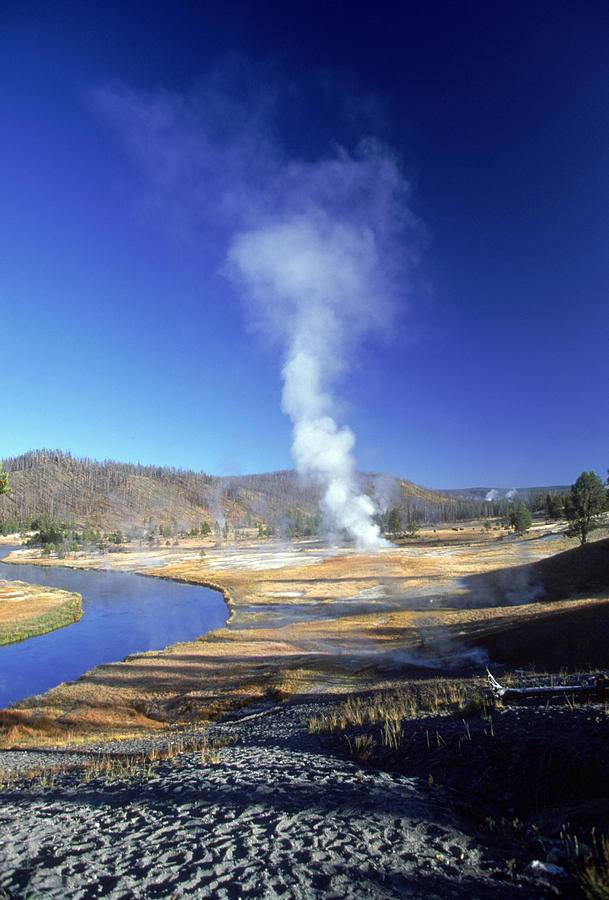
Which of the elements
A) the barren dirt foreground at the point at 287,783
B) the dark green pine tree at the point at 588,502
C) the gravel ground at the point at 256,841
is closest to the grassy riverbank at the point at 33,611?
the barren dirt foreground at the point at 287,783

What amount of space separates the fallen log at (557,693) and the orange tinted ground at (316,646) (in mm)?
9719

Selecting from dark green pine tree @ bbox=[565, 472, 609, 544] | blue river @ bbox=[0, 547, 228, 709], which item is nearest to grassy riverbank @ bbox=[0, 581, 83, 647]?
blue river @ bbox=[0, 547, 228, 709]

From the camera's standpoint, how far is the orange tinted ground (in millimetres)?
21641

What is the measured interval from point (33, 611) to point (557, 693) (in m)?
51.1

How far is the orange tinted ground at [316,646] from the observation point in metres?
21.6

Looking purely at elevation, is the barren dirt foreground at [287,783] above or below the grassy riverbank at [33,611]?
above

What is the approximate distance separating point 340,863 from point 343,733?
7229mm

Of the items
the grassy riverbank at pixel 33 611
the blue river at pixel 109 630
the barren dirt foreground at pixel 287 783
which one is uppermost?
the barren dirt foreground at pixel 287 783

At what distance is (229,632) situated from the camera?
37.9m

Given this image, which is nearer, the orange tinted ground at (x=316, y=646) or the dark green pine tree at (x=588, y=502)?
the orange tinted ground at (x=316, y=646)

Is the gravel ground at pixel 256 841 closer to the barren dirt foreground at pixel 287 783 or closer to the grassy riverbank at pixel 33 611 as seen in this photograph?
the barren dirt foreground at pixel 287 783

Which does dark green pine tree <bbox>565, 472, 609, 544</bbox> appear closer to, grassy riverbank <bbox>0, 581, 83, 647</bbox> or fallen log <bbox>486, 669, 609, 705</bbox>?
fallen log <bbox>486, 669, 609, 705</bbox>

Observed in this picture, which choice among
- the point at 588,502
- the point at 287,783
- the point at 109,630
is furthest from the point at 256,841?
the point at 588,502

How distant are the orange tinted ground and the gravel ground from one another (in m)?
12.5
